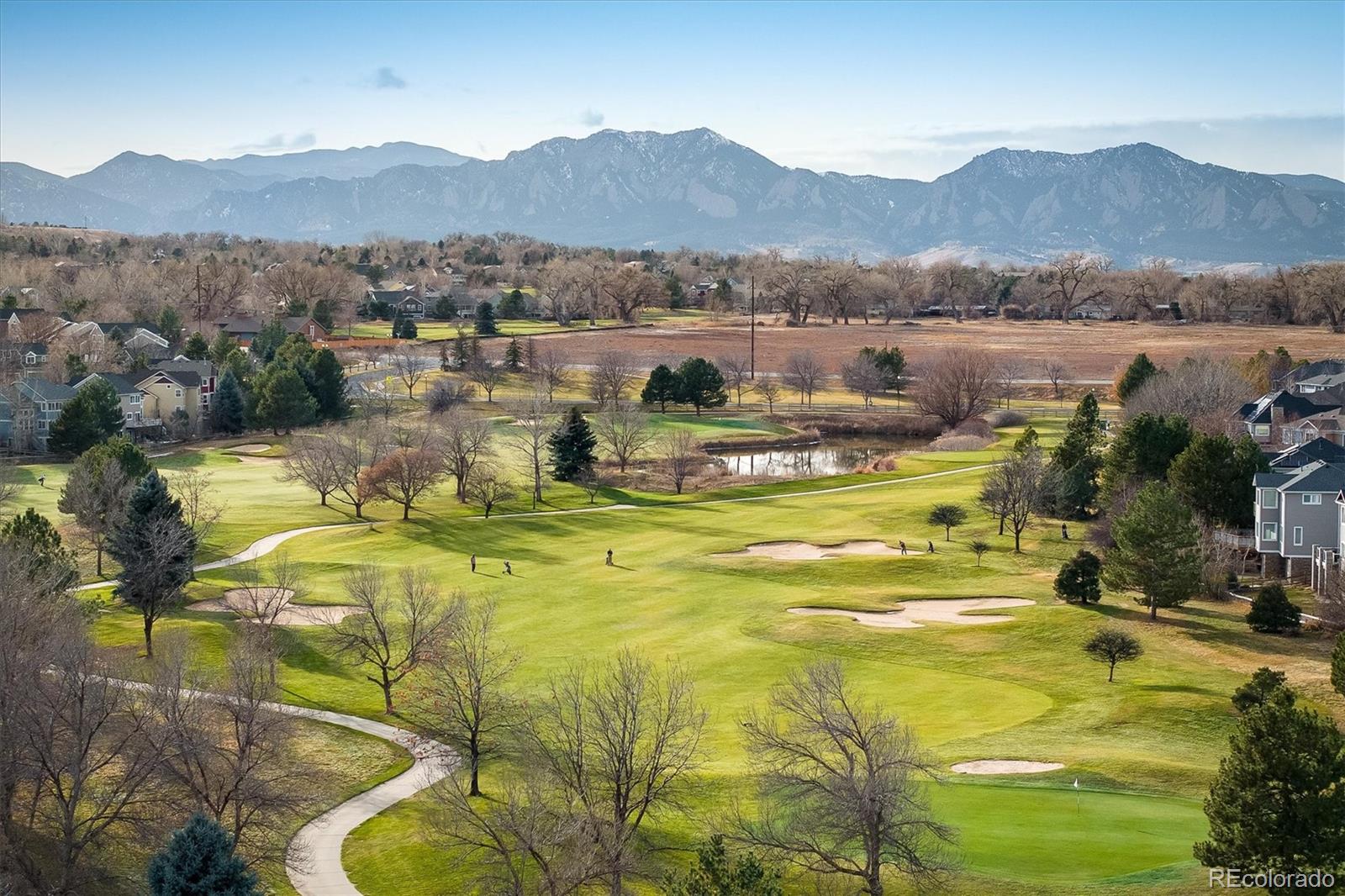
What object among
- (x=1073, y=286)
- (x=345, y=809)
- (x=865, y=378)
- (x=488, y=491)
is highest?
(x=1073, y=286)

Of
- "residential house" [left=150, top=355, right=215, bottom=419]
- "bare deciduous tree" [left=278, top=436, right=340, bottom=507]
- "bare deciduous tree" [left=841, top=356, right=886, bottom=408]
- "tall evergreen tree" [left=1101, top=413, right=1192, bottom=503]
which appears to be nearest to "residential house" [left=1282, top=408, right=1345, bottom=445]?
"tall evergreen tree" [left=1101, top=413, right=1192, bottom=503]

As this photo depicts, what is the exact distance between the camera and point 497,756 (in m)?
35.7

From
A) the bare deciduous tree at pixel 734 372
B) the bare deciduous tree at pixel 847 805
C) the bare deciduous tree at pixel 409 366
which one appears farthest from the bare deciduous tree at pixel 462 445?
the bare deciduous tree at pixel 847 805

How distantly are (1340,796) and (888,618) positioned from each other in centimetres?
2589

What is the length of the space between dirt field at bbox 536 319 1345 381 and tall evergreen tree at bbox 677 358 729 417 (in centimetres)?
2279

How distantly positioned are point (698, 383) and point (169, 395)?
38.9 m

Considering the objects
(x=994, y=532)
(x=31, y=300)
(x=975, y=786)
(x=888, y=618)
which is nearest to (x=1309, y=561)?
(x=994, y=532)

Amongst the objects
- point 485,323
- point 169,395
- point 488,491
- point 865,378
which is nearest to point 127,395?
point 169,395

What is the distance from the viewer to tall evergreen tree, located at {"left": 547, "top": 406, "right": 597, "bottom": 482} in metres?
80.0

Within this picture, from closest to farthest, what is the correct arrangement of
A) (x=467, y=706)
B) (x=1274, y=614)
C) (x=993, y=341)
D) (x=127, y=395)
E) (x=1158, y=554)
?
1. (x=467, y=706)
2. (x=1274, y=614)
3. (x=1158, y=554)
4. (x=127, y=395)
5. (x=993, y=341)

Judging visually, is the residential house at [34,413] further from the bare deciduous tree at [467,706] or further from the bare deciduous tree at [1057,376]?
the bare deciduous tree at [1057,376]

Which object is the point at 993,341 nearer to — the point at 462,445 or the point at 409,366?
the point at 409,366

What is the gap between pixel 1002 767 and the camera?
112 ft

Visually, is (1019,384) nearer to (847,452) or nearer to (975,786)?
(847,452)
